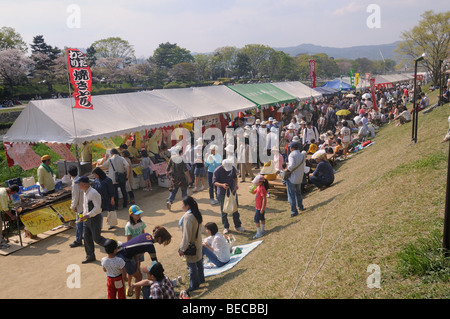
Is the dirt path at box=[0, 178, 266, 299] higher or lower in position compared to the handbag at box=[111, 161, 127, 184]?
lower

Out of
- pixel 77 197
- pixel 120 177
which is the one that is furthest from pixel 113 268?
pixel 120 177

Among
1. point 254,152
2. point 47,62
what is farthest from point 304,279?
point 47,62

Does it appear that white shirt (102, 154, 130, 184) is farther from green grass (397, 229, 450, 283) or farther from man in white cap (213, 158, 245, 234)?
green grass (397, 229, 450, 283)

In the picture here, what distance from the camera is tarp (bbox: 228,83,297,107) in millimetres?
17847

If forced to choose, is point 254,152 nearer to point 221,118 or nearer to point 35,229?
point 221,118

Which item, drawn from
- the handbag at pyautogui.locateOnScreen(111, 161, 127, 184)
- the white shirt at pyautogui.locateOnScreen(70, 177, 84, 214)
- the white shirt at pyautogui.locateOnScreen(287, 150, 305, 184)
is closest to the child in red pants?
the white shirt at pyautogui.locateOnScreen(70, 177, 84, 214)

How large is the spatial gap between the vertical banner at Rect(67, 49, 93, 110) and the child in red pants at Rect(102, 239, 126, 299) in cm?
552

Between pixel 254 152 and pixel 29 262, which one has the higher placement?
pixel 254 152

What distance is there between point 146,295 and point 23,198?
5190mm

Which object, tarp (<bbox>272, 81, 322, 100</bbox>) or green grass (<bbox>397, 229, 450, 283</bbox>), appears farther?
tarp (<bbox>272, 81, 322, 100</bbox>)

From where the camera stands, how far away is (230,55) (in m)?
76.4

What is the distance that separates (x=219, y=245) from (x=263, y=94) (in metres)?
15.4

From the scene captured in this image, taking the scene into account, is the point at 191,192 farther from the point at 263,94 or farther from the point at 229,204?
the point at 263,94

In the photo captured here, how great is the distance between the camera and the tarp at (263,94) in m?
→ 17.8
